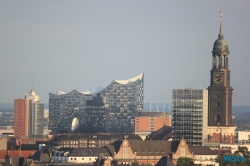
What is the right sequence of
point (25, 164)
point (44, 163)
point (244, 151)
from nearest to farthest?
point (25, 164)
point (44, 163)
point (244, 151)

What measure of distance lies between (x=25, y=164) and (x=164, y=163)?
59.6 ft

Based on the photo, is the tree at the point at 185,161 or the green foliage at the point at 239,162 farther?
the tree at the point at 185,161

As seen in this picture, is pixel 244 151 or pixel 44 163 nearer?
pixel 44 163

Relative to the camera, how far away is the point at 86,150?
199m

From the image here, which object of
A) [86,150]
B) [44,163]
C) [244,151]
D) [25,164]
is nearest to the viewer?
[25,164]

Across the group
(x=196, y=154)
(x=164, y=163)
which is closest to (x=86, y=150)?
(x=196, y=154)

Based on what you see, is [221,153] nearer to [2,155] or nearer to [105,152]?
[105,152]

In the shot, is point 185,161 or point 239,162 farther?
point 185,161

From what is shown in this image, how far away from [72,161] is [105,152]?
5928 mm

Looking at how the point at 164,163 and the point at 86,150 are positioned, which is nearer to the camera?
the point at 164,163

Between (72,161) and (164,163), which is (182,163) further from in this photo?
(72,161)

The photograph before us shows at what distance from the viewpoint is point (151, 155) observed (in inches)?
7781

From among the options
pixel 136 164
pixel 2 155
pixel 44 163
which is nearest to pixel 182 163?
pixel 136 164

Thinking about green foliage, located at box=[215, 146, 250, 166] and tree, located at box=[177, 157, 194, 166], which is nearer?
green foliage, located at box=[215, 146, 250, 166]
